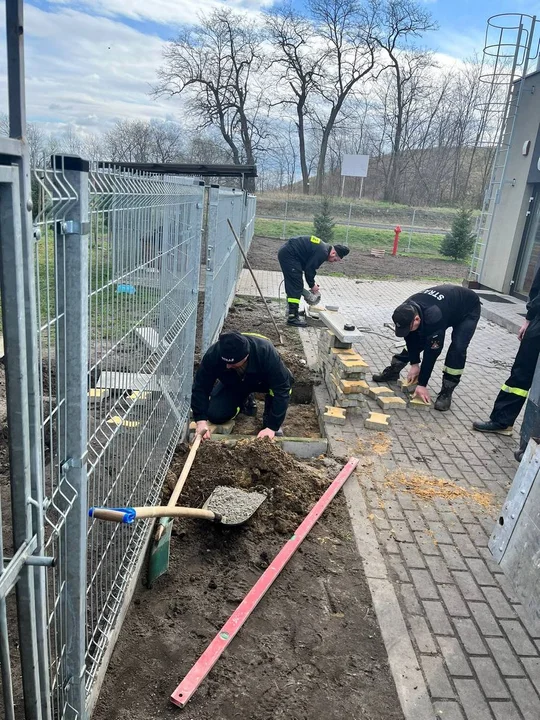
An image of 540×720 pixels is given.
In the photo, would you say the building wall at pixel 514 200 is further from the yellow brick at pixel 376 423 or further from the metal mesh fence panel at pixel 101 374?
the metal mesh fence panel at pixel 101 374

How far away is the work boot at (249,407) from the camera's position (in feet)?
19.7

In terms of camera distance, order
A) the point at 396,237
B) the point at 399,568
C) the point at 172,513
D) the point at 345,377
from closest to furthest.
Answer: the point at 172,513 → the point at 399,568 → the point at 345,377 → the point at 396,237

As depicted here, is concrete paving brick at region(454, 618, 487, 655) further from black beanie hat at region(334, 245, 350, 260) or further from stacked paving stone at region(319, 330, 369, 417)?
black beanie hat at region(334, 245, 350, 260)

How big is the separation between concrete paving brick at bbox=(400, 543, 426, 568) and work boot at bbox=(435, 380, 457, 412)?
2.93m

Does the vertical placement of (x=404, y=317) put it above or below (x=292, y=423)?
above

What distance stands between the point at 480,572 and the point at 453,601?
413 mm

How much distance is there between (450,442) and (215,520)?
312 cm

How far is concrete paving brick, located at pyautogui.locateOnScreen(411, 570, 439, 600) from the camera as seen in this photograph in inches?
135

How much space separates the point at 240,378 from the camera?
5305mm

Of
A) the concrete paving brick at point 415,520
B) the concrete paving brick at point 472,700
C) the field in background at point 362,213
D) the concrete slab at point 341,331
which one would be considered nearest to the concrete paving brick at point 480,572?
the concrete paving brick at point 415,520

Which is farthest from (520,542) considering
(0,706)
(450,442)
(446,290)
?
(446,290)

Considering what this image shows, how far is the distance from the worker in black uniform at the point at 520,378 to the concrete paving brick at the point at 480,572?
98.4 inches

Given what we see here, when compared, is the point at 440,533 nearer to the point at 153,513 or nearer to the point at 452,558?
the point at 452,558

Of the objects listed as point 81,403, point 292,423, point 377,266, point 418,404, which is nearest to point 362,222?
point 377,266
